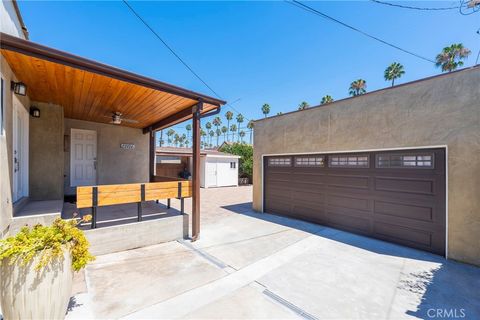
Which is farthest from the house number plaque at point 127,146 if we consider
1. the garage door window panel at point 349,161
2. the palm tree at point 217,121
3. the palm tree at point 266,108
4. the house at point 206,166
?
the palm tree at point 217,121

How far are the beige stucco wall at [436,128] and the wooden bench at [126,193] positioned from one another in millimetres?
3993

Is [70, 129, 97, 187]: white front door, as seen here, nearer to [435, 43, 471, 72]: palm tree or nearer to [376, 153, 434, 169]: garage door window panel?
[376, 153, 434, 169]: garage door window panel

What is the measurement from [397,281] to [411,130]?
9.79 feet

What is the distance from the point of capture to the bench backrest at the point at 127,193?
3.53 meters

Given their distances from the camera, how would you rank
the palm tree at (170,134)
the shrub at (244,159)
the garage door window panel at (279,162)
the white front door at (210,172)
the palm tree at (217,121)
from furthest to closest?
the palm tree at (170,134), the palm tree at (217,121), the shrub at (244,159), the white front door at (210,172), the garage door window panel at (279,162)

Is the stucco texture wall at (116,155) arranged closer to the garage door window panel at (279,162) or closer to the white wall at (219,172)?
the garage door window panel at (279,162)

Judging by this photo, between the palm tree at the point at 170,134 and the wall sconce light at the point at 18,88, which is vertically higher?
the palm tree at the point at 170,134

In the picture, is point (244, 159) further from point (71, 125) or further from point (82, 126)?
point (71, 125)

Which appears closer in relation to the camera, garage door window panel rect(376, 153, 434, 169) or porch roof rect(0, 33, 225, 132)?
porch roof rect(0, 33, 225, 132)

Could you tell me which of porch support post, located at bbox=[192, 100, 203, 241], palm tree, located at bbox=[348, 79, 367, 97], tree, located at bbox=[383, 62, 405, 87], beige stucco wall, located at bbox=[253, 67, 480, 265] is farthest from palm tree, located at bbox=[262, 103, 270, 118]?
porch support post, located at bbox=[192, 100, 203, 241]

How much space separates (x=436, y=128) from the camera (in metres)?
3.96

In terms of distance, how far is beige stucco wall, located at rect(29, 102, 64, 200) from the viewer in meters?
4.61

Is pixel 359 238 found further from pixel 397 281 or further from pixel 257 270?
pixel 257 270

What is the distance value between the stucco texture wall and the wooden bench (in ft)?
11.6
